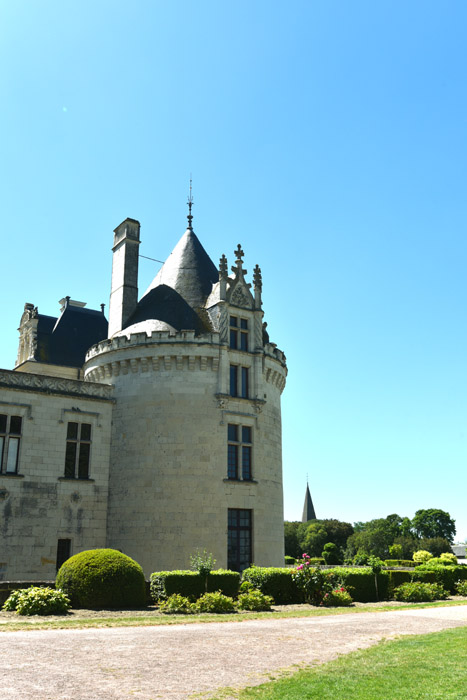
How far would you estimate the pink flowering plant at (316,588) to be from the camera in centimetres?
1995

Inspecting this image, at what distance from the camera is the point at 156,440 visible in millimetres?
25922

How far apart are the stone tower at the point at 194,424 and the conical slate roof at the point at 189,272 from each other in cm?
12

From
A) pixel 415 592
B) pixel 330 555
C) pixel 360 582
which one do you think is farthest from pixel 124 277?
pixel 330 555

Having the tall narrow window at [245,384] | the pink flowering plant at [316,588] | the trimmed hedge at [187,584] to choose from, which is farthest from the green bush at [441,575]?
the tall narrow window at [245,384]

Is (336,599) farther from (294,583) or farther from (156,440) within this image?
(156,440)

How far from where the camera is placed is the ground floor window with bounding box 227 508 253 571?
25.7m

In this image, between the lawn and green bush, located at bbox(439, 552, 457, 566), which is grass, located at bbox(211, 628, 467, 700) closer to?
the lawn

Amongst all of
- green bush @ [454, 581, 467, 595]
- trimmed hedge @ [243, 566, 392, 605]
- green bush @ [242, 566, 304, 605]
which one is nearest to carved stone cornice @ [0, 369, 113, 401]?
trimmed hedge @ [243, 566, 392, 605]

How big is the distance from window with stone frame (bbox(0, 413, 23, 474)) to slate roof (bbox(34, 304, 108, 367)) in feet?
29.2

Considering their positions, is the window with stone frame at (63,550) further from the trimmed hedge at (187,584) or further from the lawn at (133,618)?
the lawn at (133,618)

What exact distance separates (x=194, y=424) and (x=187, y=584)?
8648 millimetres

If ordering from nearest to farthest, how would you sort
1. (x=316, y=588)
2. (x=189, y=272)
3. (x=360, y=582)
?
1. (x=316, y=588)
2. (x=360, y=582)
3. (x=189, y=272)

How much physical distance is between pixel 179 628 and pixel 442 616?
25.8 ft

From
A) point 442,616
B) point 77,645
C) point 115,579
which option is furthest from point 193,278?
point 77,645
